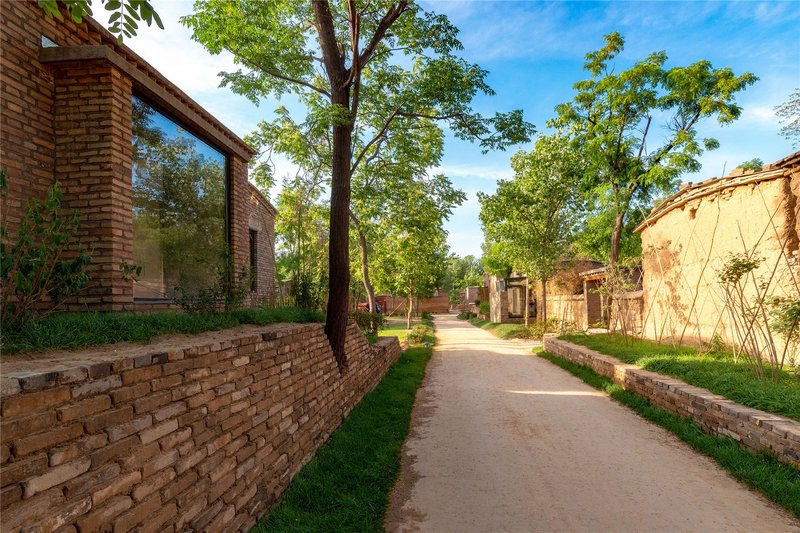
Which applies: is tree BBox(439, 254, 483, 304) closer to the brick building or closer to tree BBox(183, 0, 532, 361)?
tree BBox(183, 0, 532, 361)

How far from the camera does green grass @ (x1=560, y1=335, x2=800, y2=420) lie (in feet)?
16.1

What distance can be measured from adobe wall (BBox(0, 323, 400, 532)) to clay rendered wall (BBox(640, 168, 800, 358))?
7.05 meters

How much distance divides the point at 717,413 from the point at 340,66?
24.4 feet

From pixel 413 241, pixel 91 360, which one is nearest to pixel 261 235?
pixel 413 241

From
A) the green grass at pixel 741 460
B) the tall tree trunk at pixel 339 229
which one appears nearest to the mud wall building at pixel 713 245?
the green grass at pixel 741 460

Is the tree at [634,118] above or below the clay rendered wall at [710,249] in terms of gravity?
above

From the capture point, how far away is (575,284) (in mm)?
21656

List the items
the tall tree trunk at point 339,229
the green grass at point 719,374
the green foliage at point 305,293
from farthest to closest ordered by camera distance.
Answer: the green foliage at point 305,293, the tall tree trunk at point 339,229, the green grass at point 719,374

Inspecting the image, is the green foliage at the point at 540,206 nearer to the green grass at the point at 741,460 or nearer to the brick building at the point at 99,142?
the green grass at the point at 741,460

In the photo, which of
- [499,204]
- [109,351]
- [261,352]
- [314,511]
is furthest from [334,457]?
[499,204]

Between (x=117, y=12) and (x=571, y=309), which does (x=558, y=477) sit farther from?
(x=571, y=309)

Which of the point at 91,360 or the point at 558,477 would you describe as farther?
the point at 558,477

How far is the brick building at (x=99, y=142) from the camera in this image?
4.02 metres

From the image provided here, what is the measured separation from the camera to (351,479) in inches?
168
